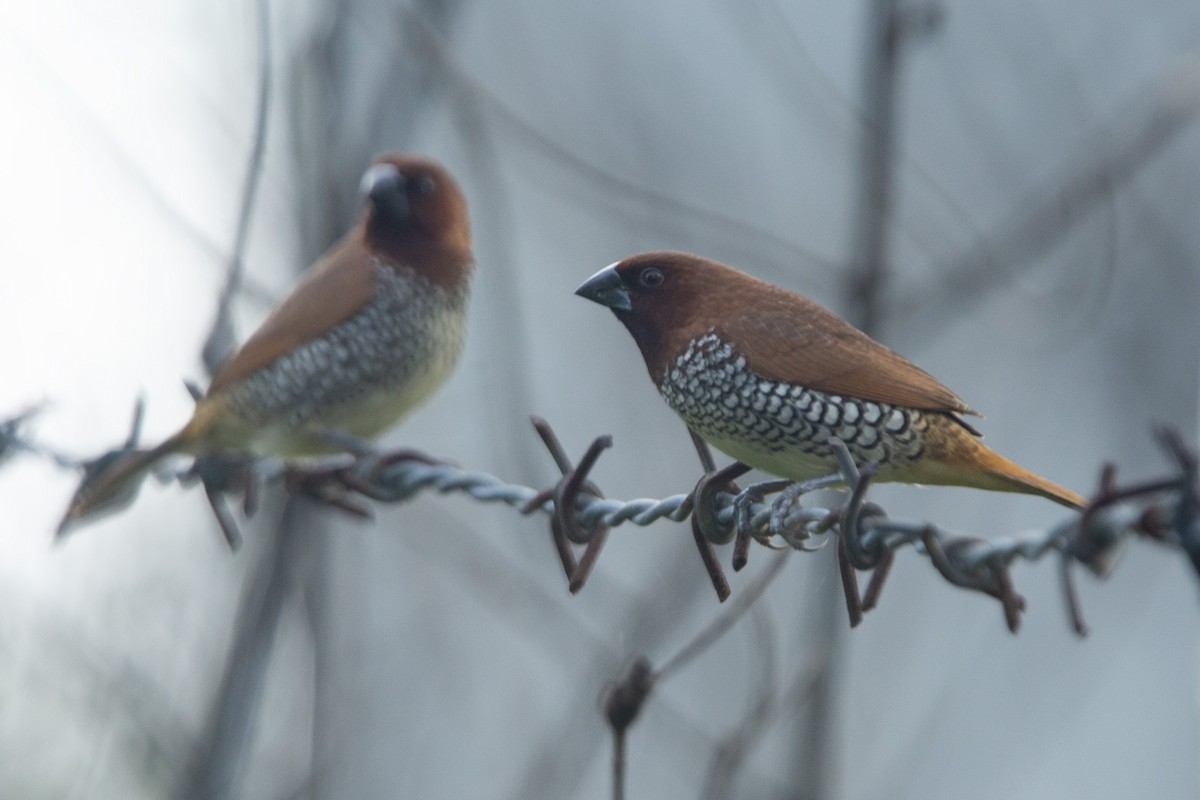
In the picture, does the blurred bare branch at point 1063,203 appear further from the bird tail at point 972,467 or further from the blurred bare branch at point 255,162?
the blurred bare branch at point 255,162

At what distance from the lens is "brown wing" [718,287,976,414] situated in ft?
8.31

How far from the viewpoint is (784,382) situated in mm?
2646

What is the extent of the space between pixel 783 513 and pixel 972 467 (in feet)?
1.32

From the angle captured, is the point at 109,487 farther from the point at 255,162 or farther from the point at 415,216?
the point at 415,216

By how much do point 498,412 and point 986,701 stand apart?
584cm

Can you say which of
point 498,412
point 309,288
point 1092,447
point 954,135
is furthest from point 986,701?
point 309,288

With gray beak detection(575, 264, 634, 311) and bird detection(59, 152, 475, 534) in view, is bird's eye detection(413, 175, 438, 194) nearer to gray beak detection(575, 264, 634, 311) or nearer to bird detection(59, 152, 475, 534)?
bird detection(59, 152, 475, 534)

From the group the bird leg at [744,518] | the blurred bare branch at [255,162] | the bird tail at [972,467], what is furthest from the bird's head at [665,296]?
the blurred bare branch at [255,162]

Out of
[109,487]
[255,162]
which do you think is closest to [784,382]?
[255,162]

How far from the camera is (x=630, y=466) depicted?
8352 mm

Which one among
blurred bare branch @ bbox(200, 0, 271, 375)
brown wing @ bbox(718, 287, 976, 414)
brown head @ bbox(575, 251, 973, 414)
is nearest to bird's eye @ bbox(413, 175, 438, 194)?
blurred bare branch @ bbox(200, 0, 271, 375)

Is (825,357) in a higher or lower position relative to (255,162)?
lower

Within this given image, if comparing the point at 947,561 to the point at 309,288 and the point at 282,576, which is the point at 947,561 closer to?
the point at 282,576

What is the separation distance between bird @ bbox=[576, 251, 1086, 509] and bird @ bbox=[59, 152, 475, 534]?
163 centimetres
